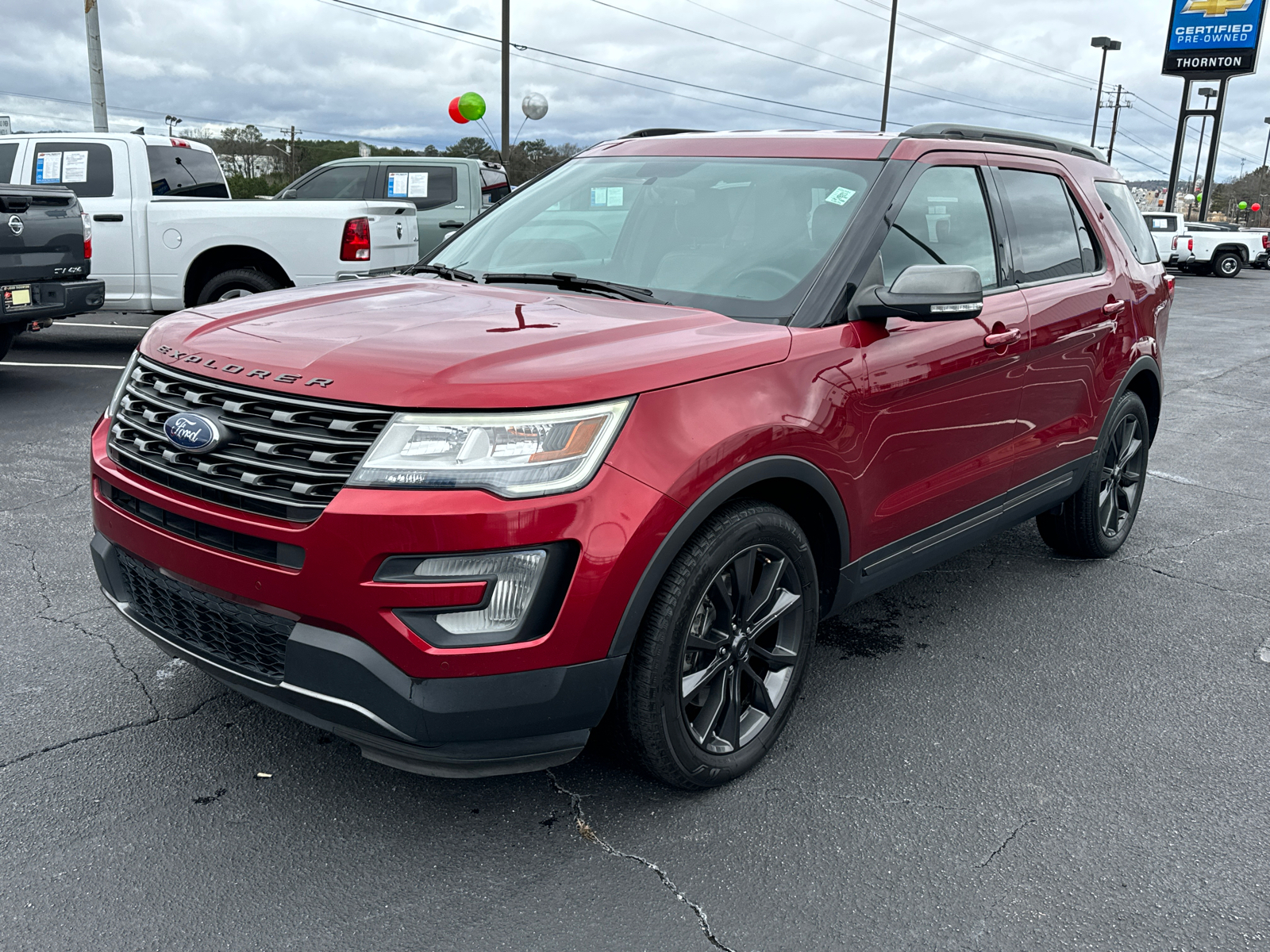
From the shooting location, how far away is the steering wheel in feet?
10.3

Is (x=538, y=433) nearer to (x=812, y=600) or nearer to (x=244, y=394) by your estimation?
(x=244, y=394)

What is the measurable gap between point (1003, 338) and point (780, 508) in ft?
4.24

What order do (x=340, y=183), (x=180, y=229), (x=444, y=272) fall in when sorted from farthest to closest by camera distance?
(x=340, y=183), (x=180, y=229), (x=444, y=272)

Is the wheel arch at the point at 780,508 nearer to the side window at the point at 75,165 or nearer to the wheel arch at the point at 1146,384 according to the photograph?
the wheel arch at the point at 1146,384

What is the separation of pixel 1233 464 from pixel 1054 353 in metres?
3.93

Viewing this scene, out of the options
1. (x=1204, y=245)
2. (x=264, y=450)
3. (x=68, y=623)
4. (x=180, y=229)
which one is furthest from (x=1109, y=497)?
(x=1204, y=245)

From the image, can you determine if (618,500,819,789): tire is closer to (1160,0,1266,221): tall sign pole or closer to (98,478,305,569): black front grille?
(98,478,305,569): black front grille

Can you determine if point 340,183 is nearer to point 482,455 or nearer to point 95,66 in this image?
point 95,66

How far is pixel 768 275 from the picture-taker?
10.5 feet

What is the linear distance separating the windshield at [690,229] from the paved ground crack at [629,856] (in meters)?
1.44

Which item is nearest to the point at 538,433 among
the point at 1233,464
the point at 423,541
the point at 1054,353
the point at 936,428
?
the point at 423,541

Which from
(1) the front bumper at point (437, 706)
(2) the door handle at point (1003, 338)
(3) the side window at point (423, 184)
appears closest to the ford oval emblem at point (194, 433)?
(1) the front bumper at point (437, 706)

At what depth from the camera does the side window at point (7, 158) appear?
9758mm

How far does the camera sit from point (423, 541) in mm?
2258
